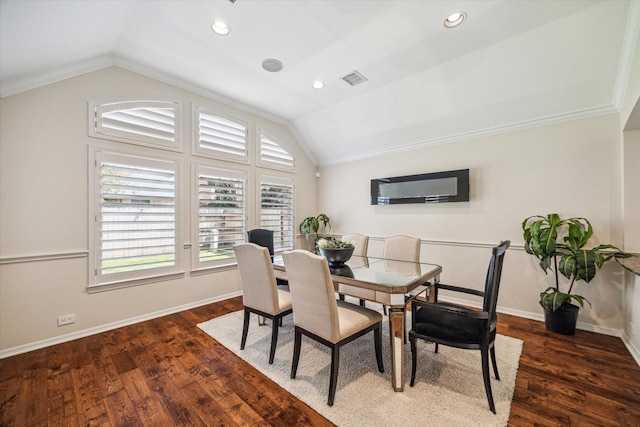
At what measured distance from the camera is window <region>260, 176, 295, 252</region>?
15.3ft

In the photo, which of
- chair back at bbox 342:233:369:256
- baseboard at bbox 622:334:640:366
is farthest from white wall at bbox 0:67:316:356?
baseboard at bbox 622:334:640:366

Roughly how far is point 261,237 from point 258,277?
4.93ft

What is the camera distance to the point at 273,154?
4824mm

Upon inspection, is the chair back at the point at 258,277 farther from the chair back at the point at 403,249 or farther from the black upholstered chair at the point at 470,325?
the chair back at the point at 403,249

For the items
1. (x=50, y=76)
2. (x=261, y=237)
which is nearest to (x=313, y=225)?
(x=261, y=237)

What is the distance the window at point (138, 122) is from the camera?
9.78 feet

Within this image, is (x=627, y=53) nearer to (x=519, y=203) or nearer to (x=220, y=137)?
(x=519, y=203)

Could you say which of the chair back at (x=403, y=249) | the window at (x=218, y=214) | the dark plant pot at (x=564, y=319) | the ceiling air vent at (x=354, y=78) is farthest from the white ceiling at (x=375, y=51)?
the dark plant pot at (x=564, y=319)

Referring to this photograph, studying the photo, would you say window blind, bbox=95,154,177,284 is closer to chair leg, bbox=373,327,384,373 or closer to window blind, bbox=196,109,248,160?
window blind, bbox=196,109,248,160

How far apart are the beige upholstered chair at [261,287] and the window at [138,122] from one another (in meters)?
2.08

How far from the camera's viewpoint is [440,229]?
4004mm

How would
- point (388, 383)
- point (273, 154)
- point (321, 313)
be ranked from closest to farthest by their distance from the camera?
point (321, 313) → point (388, 383) → point (273, 154)

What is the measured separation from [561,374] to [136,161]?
15.8ft

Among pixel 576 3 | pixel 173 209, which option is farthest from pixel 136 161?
pixel 576 3
